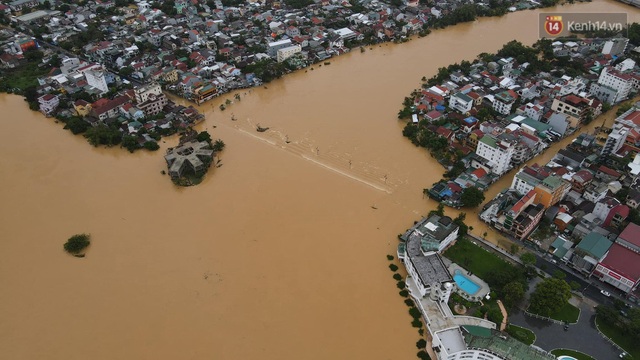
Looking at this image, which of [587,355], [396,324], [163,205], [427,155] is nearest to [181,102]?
[163,205]

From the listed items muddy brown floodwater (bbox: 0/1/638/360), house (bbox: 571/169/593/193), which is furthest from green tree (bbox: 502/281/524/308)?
house (bbox: 571/169/593/193)

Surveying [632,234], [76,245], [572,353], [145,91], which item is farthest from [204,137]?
[632,234]

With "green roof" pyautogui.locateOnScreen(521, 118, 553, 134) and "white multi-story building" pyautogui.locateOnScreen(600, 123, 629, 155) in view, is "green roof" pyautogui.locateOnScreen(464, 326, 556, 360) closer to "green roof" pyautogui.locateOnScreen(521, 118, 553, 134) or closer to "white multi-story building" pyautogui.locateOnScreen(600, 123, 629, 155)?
"white multi-story building" pyautogui.locateOnScreen(600, 123, 629, 155)

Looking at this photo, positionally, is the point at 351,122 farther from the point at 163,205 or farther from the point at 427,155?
the point at 163,205

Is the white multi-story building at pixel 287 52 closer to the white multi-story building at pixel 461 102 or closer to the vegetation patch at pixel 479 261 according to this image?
the white multi-story building at pixel 461 102

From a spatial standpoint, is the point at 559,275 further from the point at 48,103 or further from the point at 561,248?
the point at 48,103

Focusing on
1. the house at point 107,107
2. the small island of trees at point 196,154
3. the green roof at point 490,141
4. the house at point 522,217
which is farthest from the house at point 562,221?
the house at point 107,107
